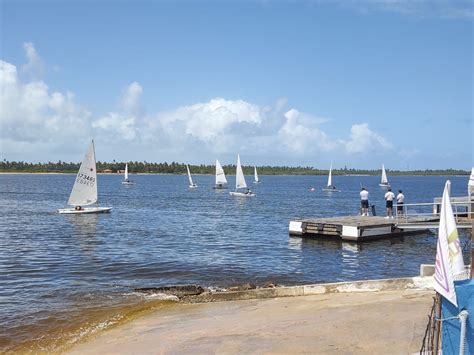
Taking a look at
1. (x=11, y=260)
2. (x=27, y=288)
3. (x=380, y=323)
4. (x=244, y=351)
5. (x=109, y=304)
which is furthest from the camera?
(x=11, y=260)

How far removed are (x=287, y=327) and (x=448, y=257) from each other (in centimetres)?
609

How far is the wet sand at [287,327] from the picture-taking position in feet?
33.9

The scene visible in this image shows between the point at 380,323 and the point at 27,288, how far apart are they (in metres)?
13.5

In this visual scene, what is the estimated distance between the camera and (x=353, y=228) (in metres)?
30.1

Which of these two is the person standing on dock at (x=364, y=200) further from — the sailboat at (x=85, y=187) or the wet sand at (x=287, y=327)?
the sailboat at (x=85, y=187)

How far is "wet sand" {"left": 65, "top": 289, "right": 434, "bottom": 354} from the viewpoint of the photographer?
33.9ft

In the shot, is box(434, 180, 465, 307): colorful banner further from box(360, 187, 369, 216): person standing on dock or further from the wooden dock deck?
box(360, 187, 369, 216): person standing on dock

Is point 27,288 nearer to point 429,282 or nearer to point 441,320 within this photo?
point 429,282

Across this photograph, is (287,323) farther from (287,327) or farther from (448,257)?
(448,257)

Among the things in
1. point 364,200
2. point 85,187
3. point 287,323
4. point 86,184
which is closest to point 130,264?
point 287,323

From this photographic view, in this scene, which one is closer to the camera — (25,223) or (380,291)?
(380,291)

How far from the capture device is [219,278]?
21156 mm

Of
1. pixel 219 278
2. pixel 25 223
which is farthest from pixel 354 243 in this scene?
pixel 25 223

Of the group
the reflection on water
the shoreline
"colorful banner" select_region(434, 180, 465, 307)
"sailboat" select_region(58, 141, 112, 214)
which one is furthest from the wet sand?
"sailboat" select_region(58, 141, 112, 214)
